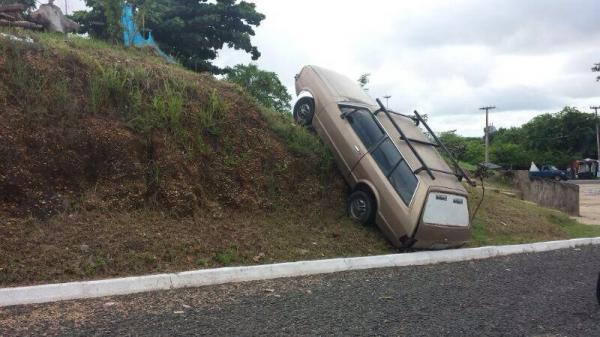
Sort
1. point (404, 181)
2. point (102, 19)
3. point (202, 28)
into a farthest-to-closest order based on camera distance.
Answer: point (202, 28)
point (102, 19)
point (404, 181)

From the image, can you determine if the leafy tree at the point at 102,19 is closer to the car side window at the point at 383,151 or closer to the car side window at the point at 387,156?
the car side window at the point at 383,151

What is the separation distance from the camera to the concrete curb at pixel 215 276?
4809 millimetres

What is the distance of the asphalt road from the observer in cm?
436

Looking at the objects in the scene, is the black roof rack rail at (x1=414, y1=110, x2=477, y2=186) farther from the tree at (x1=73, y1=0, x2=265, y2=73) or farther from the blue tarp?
the tree at (x1=73, y1=0, x2=265, y2=73)

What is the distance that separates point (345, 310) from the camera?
16.7 ft

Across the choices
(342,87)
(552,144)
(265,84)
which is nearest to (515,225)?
(342,87)

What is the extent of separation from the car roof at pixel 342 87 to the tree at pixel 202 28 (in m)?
6.09

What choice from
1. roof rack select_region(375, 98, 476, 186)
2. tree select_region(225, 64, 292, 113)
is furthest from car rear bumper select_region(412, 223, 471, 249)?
tree select_region(225, 64, 292, 113)

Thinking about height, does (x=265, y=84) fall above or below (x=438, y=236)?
above

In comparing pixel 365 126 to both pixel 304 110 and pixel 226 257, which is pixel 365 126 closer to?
pixel 304 110

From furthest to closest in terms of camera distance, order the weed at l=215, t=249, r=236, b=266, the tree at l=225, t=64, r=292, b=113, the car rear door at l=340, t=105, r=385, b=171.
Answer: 1. the tree at l=225, t=64, r=292, b=113
2. the car rear door at l=340, t=105, r=385, b=171
3. the weed at l=215, t=249, r=236, b=266

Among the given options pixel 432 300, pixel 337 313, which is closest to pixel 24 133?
pixel 337 313

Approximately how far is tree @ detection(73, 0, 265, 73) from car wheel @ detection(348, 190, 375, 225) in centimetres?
827

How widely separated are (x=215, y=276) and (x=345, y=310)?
1559 mm
